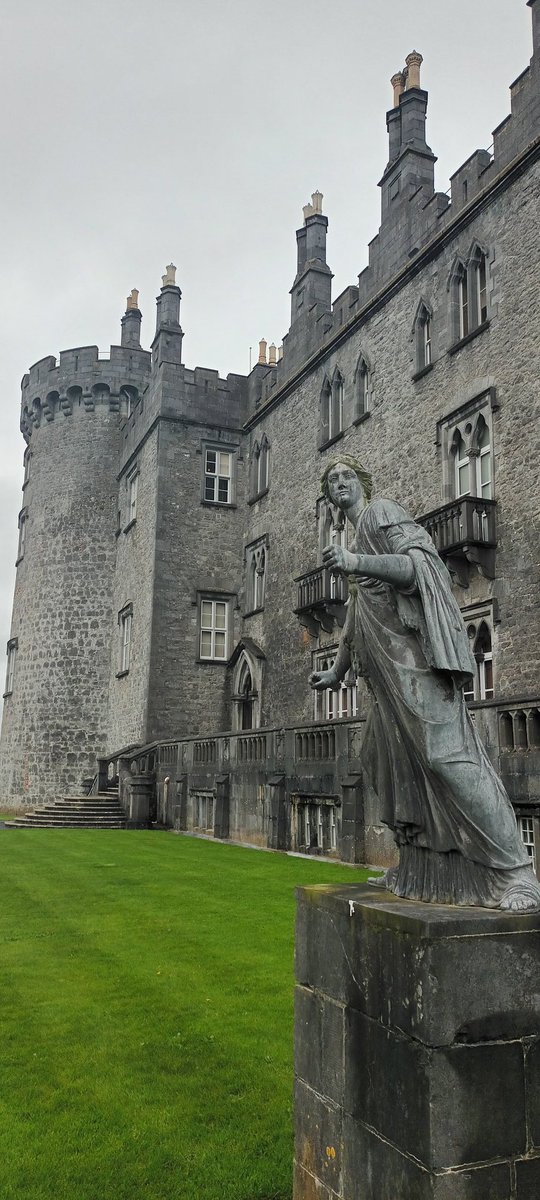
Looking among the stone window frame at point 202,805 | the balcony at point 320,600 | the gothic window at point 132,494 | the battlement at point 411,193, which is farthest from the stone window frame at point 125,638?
the battlement at point 411,193

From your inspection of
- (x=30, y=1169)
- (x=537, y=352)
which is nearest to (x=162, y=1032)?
(x=30, y=1169)

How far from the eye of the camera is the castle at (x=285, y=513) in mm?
15828

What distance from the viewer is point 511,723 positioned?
11430 mm

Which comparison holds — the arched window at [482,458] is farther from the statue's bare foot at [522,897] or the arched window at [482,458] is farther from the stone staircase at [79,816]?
the statue's bare foot at [522,897]

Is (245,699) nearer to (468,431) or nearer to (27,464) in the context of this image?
(468,431)

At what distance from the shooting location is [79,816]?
23.2m

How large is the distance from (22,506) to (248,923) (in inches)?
1219

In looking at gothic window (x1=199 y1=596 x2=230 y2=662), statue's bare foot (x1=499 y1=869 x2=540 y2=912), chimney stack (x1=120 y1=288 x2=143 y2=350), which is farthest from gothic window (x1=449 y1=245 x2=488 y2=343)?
chimney stack (x1=120 y1=288 x2=143 y2=350)

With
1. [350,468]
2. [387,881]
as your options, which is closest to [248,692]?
[350,468]

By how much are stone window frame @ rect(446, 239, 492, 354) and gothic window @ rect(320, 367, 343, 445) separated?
4938 millimetres

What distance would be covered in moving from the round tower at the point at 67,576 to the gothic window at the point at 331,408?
39.4 feet

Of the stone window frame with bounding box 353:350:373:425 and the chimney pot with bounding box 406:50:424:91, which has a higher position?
the chimney pot with bounding box 406:50:424:91

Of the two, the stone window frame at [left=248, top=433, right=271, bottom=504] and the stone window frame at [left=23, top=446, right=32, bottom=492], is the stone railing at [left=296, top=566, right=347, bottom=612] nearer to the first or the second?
the stone window frame at [left=248, top=433, right=271, bottom=504]

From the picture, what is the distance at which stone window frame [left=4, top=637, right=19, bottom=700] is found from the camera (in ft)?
114
